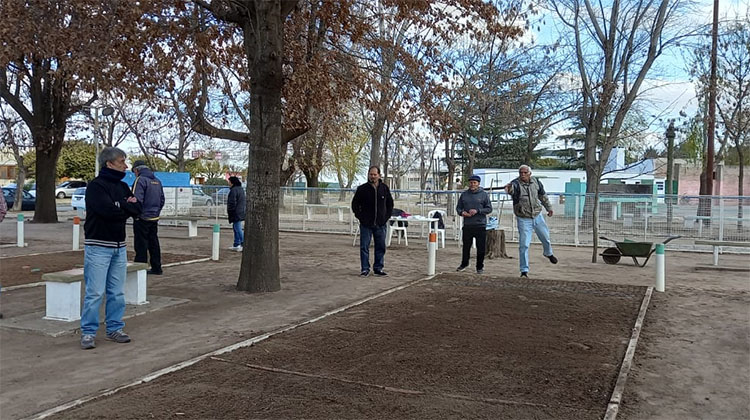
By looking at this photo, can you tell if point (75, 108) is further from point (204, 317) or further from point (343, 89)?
point (204, 317)

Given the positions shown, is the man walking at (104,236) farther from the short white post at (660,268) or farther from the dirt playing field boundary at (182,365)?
the short white post at (660,268)

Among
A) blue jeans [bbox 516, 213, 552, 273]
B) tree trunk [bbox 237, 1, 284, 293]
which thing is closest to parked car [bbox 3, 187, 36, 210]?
tree trunk [bbox 237, 1, 284, 293]

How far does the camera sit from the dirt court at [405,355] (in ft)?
14.9

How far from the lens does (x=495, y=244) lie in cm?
1516

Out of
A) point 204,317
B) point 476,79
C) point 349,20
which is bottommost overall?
point 204,317

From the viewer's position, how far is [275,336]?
659cm

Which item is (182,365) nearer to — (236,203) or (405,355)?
(405,355)

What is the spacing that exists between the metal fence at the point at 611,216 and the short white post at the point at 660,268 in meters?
7.24

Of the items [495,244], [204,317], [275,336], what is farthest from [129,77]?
[495,244]

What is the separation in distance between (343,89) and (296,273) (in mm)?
3813

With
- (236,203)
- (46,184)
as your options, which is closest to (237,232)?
(236,203)

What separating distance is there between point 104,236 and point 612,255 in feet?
37.6

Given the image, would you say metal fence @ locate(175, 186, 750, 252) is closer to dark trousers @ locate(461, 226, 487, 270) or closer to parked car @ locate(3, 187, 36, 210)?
dark trousers @ locate(461, 226, 487, 270)

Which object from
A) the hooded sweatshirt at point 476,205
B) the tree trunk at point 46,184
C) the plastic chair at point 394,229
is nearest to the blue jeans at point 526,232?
the hooded sweatshirt at point 476,205
